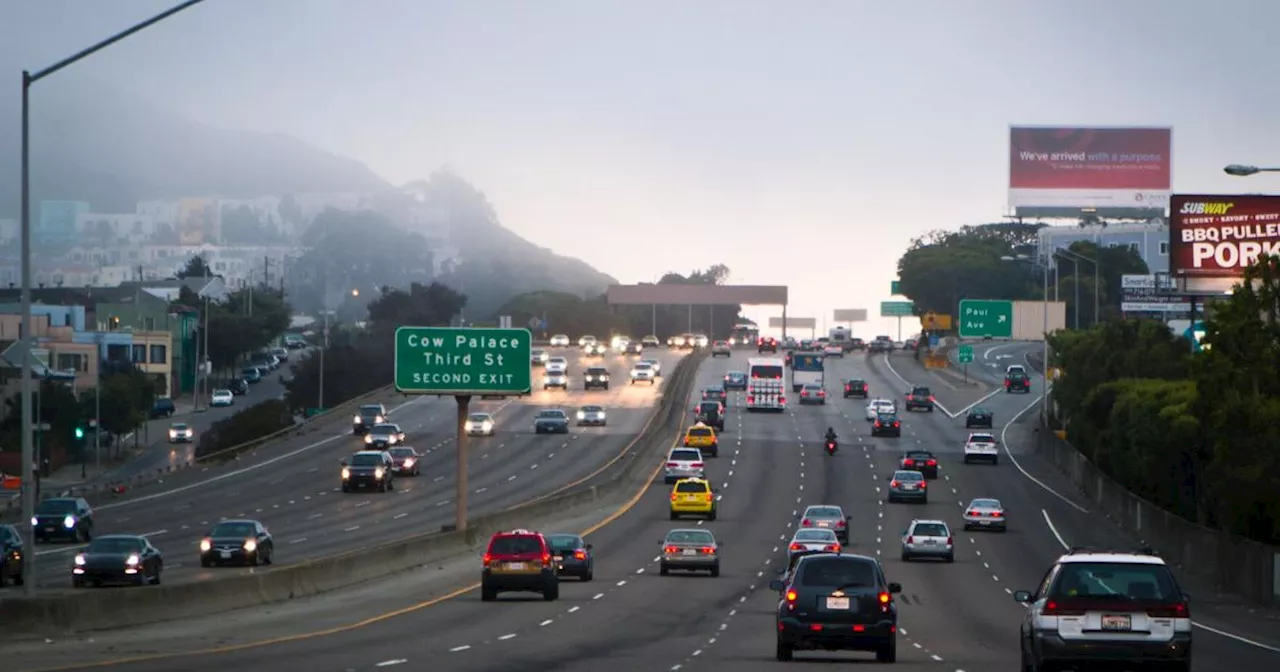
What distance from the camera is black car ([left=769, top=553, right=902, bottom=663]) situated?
939 inches

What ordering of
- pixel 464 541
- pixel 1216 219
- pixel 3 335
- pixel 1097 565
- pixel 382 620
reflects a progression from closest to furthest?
pixel 1097 565, pixel 382 620, pixel 464 541, pixel 1216 219, pixel 3 335

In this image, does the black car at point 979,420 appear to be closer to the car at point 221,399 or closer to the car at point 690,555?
the car at point 690,555

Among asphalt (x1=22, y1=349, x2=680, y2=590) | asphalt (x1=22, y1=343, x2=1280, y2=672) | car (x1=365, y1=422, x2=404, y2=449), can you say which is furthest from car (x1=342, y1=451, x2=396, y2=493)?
car (x1=365, y1=422, x2=404, y2=449)

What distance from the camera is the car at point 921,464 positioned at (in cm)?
7925

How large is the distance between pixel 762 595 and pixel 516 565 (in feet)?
24.1

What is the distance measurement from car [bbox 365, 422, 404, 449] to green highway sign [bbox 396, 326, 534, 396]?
4085 centimetres

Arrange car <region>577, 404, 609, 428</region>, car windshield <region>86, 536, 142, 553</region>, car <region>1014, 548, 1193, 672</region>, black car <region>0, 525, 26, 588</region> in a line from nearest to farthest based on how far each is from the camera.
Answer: car <region>1014, 548, 1193, 672</region> → car windshield <region>86, 536, 142, 553</region> → black car <region>0, 525, 26, 588</region> → car <region>577, 404, 609, 428</region>

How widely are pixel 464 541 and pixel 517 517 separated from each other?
29.5 feet

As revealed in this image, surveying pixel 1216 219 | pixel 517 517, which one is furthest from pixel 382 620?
pixel 1216 219

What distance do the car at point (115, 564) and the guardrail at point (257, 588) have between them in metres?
3.41

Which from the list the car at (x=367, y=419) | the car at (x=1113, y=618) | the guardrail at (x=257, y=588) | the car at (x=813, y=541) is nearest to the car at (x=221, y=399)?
the car at (x=367, y=419)

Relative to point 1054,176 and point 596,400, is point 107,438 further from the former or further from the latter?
point 1054,176

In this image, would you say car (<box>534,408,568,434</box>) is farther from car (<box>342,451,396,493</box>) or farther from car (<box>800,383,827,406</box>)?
car (<box>800,383,827,406</box>)

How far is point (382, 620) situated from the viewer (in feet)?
107
